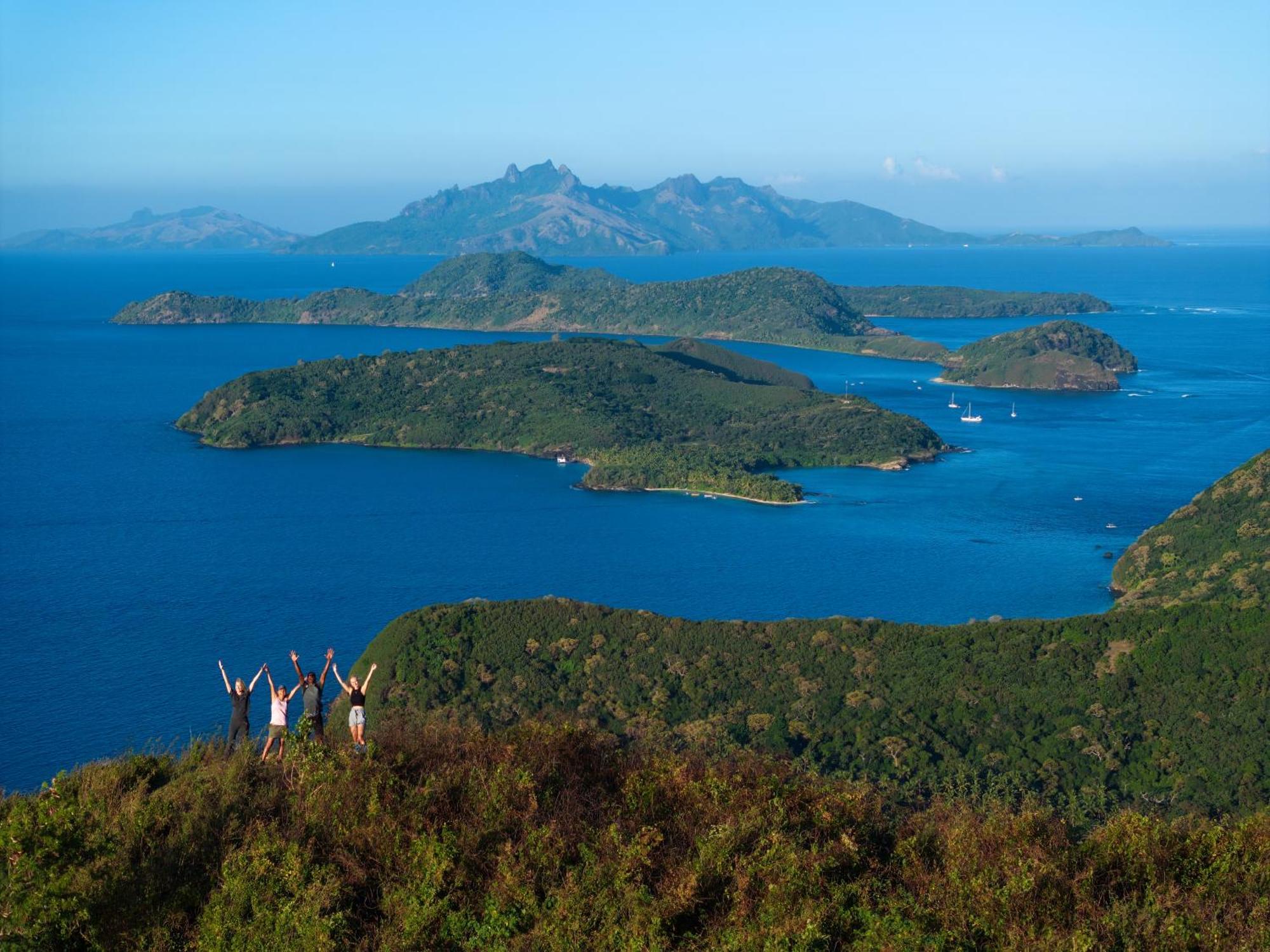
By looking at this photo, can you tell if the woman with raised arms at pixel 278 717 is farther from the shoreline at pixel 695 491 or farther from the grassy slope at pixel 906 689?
the shoreline at pixel 695 491

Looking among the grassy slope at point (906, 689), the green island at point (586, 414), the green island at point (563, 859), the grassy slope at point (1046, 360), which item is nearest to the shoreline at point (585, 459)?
the green island at point (586, 414)

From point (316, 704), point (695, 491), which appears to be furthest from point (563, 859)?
point (695, 491)

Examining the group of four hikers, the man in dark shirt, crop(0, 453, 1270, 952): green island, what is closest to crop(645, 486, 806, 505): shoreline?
crop(0, 453, 1270, 952): green island

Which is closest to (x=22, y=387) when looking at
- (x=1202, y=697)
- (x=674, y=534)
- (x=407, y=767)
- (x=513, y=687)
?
(x=674, y=534)

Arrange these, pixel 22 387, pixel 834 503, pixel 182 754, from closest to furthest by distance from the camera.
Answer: pixel 182 754
pixel 834 503
pixel 22 387

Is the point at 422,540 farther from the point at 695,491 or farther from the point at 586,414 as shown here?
the point at 586,414

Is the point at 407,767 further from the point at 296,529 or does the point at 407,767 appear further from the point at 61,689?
the point at 296,529
